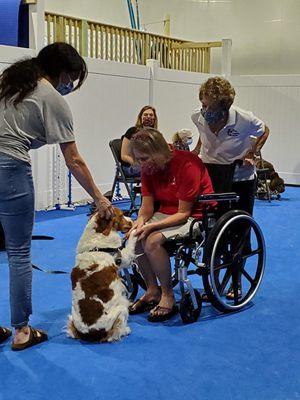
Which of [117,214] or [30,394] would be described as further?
[117,214]

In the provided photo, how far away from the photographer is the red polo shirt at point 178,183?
2.70 m

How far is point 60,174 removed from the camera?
6184 mm

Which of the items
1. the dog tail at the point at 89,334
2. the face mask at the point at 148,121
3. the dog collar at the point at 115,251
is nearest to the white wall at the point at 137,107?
the face mask at the point at 148,121

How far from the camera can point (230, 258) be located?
290cm

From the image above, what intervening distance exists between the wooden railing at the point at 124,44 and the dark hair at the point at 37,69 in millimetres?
3877

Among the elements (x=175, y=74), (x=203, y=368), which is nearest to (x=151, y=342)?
(x=203, y=368)

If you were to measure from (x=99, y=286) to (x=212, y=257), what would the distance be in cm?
59

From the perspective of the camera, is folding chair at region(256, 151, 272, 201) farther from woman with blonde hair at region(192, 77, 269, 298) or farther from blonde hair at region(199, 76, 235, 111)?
blonde hair at region(199, 76, 235, 111)

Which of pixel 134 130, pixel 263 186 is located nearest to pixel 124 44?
pixel 134 130

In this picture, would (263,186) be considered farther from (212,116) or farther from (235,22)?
(212,116)

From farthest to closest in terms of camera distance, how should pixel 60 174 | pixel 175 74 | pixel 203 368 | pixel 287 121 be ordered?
pixel 287 121
pixel 175 74
pixel 60 174
pixel 203 368

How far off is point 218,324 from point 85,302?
2.42 feet

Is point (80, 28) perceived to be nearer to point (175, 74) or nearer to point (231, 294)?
point (175, 74)

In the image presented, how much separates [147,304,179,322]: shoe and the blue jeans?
0.66 m
